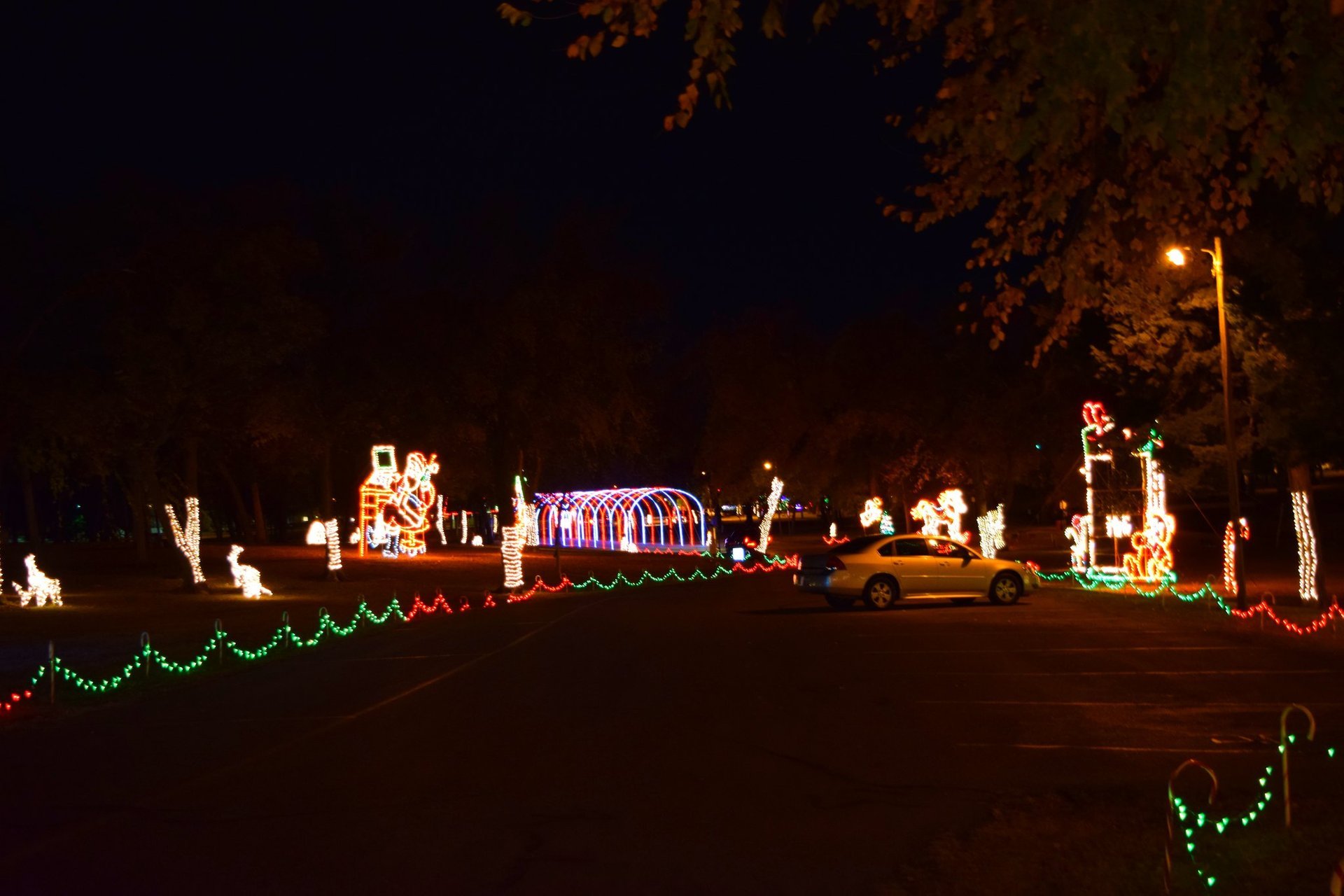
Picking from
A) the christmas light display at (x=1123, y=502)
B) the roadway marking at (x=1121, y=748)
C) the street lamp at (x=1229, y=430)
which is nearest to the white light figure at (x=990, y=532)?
the christmas light display at (x=1123, y=502)

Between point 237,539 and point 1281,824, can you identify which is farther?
point 237,539

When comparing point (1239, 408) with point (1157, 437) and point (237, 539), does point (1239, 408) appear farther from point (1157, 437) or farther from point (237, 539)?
point (237, 539)

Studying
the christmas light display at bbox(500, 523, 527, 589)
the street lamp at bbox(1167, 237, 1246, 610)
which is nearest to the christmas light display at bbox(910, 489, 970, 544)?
the christmas light display at bbox(500, 523, 527, 589)

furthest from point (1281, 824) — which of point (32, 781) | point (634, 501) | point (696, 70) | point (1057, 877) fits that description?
point (634, 501)

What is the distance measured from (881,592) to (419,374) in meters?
17.2

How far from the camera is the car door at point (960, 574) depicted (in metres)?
27.5

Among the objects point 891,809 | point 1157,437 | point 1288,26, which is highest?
point 1288,26

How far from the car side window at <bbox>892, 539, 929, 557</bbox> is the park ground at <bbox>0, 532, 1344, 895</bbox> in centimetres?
518

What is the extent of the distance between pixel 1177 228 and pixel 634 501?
5172cm

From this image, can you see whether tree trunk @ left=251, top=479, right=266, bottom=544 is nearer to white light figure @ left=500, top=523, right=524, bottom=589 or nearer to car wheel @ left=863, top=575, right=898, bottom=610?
white light figure @ left=500, top=523, right=524, bottom=589

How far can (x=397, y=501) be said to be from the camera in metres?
49.4

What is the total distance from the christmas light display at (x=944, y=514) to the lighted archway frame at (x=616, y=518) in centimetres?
1247

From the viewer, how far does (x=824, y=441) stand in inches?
2308

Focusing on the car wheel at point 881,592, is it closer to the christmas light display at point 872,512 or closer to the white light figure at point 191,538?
the white light figure at point 191,538
